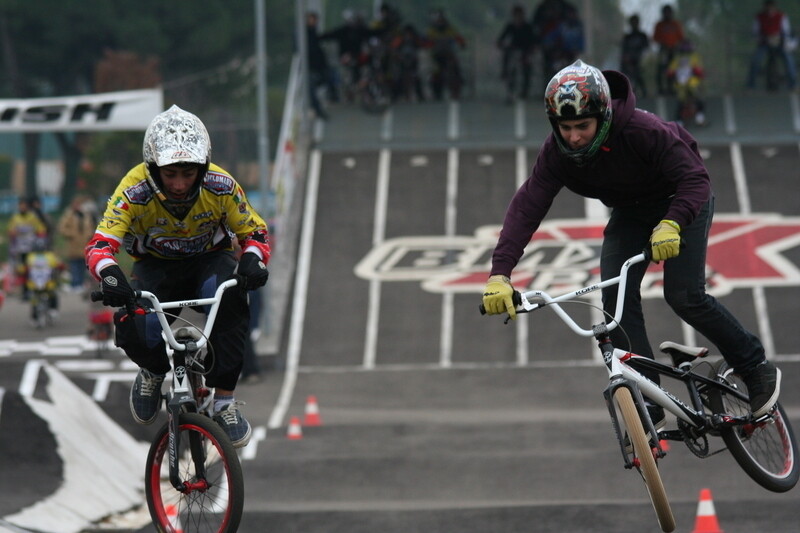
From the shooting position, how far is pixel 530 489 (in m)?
11.4

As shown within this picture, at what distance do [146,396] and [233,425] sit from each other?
21.6 inches

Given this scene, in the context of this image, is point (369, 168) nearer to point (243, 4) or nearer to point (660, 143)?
point (660, 143)

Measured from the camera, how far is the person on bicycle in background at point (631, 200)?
22.4 feet

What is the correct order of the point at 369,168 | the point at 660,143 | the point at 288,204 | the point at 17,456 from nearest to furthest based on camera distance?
the point at 660,143, the point at 17,456, the point at 288,204, the point at 369,168

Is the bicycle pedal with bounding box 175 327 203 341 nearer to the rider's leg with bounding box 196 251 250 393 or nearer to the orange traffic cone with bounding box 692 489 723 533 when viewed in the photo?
the rider's leg with bounding box 196 251 250 393

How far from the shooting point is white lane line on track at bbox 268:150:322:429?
17047 mm

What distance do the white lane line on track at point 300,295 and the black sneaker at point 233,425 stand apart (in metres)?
7.68

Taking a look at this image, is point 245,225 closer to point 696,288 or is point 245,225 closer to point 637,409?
point 637,409

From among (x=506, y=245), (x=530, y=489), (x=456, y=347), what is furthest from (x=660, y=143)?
(x=456, y=347)

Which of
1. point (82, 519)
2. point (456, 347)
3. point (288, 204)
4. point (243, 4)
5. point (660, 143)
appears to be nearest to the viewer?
point (660, 143)

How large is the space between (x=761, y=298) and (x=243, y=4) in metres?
41.0

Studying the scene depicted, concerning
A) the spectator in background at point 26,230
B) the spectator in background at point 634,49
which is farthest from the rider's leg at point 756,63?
the spectator in background at point 26,230

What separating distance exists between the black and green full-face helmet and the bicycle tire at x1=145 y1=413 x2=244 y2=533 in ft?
8.05

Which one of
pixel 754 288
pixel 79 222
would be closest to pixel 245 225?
pixel 754 288
